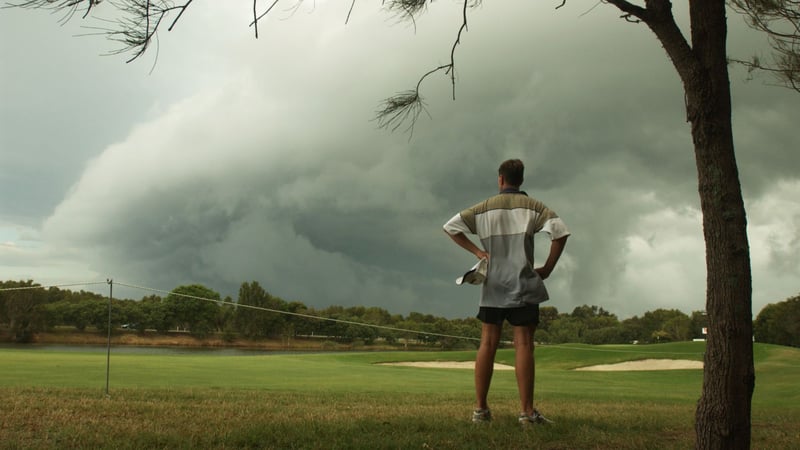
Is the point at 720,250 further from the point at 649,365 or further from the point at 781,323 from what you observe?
the point at 781,323

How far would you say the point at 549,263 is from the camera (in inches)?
175

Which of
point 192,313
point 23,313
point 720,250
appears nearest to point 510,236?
point 720,250

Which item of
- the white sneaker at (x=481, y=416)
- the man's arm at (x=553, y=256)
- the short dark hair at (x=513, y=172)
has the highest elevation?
the short dark hair at (x=513, y=172)

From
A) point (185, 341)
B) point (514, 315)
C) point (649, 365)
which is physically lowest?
point (185, 341)

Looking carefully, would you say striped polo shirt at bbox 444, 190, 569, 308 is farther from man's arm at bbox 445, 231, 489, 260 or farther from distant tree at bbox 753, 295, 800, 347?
distant tree at bbox 753, 295, 800, 347

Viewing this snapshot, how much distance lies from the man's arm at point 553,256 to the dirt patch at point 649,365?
19.0m

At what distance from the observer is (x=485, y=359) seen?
4484 millimetres

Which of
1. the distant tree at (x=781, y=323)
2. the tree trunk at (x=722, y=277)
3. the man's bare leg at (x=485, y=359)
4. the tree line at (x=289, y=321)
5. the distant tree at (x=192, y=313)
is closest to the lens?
the tree trunk at (x=722, y=277)

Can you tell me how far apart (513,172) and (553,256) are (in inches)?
28.1

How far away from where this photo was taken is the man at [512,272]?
170 inches

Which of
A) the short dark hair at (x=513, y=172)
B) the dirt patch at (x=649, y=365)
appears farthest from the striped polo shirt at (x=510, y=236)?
the dirt patch at (x=649, y=365)

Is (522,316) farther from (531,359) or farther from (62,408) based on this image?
(62,408)

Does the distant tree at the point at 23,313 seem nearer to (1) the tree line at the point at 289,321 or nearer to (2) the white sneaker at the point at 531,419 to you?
(1) the tree line at the point at 289,321

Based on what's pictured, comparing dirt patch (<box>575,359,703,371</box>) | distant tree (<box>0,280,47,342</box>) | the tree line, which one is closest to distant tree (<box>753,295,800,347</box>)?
the tree line
